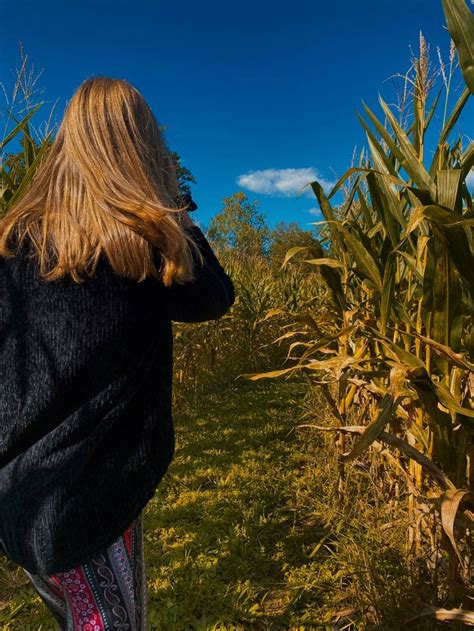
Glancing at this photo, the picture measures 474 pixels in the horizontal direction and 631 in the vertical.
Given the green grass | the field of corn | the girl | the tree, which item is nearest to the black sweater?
the girl

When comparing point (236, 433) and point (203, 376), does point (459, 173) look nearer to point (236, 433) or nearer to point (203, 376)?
point (236, 433)

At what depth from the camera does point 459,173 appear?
1.24 meters

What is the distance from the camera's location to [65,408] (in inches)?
37.8

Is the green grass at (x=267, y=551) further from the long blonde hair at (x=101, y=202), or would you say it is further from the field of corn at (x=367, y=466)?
the long blonde hair at (x=101, y=202)

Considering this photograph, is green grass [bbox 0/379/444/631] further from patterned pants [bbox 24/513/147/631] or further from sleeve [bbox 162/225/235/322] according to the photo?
sleeve [bbox 162/225/235/322]

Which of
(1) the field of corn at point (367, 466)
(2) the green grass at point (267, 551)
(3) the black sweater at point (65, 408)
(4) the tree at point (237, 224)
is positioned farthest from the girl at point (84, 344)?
(4) the tree at point (237, 224)

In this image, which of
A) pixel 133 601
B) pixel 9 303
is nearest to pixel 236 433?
pixel 133 601

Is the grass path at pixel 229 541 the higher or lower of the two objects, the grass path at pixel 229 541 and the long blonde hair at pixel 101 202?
the lower

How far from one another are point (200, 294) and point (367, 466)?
89.8 inches

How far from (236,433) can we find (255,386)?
178 centimetres

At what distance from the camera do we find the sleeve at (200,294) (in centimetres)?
105

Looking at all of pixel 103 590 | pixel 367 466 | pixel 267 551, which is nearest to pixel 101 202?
pixel 103 590

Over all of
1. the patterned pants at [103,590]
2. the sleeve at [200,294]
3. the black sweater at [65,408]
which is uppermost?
the sleeve at [200,294]

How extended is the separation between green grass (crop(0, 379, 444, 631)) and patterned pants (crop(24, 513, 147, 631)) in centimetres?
93
